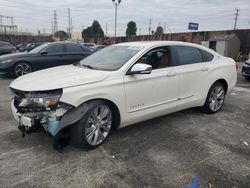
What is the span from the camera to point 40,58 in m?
9.78

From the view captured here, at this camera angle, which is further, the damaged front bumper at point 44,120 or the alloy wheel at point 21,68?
the alloy wheel at point 21,68

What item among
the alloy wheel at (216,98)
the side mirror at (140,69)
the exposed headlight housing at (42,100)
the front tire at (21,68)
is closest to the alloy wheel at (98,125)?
the exposed headlight housing at (42,100)

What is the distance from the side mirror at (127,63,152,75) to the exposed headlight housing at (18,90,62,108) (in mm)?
1146

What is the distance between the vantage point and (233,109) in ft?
19.6

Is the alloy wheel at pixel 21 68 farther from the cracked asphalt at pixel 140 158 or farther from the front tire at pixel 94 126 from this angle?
the front tire at pixel 94 126

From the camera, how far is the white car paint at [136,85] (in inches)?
139

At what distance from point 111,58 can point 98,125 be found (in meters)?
1.27

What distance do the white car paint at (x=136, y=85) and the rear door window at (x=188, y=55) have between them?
0.28 ft

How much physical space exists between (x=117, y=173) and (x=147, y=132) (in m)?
1.42

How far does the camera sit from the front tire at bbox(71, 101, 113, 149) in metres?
3.47

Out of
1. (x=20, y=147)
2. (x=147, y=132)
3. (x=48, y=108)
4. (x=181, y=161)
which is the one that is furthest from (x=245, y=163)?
(x=20, y=147)

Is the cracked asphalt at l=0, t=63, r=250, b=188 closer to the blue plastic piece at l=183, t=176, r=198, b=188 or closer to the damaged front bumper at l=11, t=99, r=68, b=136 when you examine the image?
the blue plastic piece at l=183, t=176, r=198, b=188

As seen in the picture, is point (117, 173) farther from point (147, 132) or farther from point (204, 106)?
point (204, 106)

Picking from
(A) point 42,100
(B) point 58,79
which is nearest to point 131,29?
(B) point 58,79
